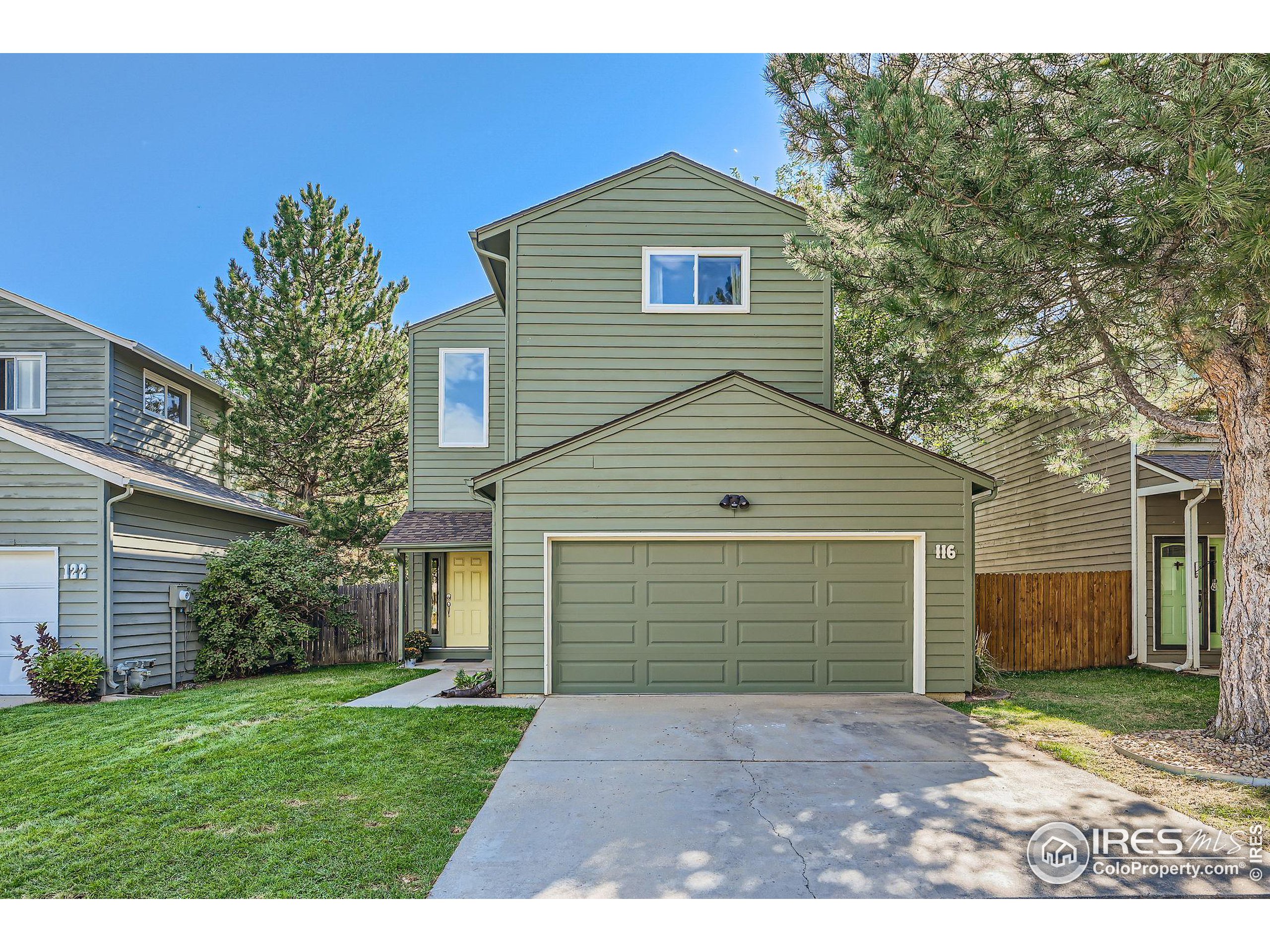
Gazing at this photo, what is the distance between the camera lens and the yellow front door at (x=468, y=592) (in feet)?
41.9

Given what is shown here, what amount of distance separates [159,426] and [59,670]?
6142 mm

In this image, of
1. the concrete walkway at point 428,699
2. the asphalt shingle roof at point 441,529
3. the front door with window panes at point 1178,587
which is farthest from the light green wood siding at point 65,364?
the front door with window panes at point 1178,587

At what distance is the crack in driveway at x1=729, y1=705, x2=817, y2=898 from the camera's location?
3717 mm

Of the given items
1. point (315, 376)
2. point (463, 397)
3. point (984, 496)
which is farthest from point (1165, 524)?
point (315, 376)

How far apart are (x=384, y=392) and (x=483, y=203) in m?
5.95

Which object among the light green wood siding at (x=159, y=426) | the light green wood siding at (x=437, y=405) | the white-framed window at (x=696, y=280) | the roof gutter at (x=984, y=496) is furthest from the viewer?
the light green wood siding at (x=437, y=405)

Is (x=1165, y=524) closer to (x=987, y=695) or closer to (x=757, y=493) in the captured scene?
(x=987, y=695)

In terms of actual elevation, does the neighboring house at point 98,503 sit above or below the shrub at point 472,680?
above

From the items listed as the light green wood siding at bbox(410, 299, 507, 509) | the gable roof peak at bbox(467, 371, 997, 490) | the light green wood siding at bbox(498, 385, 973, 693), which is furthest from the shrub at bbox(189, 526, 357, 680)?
the light green wood siding at bbox(498, 385, 973, 693)

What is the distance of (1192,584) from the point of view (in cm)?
1061

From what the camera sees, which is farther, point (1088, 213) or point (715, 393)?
point (715, 393)

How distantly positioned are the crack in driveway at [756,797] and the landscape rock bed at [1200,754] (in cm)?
330

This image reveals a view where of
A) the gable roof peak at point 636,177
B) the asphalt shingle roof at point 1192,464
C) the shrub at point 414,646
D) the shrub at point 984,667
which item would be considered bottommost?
the shrub at point 414,646

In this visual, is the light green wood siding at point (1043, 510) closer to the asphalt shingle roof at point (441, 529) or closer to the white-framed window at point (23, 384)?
the asphalt shingle roof at point (441, 529)
